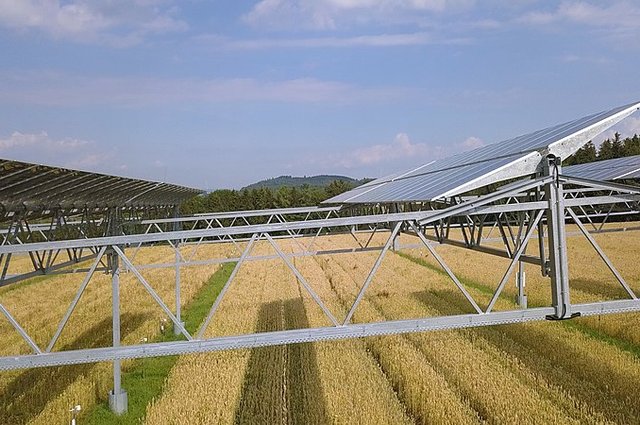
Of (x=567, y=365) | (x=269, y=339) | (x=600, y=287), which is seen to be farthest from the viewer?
(x=600, y=287)

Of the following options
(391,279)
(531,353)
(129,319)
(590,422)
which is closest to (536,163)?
(590,422)

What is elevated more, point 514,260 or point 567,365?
point 514,260

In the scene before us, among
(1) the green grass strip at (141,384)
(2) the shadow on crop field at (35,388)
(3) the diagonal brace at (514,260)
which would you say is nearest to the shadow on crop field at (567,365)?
(3) the diagonal brace at (514,260)

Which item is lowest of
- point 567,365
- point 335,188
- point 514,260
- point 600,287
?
point 600,287

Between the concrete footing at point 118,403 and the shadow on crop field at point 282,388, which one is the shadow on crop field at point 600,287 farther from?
the concrete footing at point 118,403

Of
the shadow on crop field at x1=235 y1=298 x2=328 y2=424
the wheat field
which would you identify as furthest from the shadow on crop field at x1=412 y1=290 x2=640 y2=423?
the shadow on crop field at x1=235 y1=298 x2=328 y2=424

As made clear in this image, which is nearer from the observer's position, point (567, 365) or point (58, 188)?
point (58, 188)

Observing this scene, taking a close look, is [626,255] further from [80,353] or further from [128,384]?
[80,353]

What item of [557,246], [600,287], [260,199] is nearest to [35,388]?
[557,246]

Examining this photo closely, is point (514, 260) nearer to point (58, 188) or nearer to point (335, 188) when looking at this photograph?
point (58, 188)
